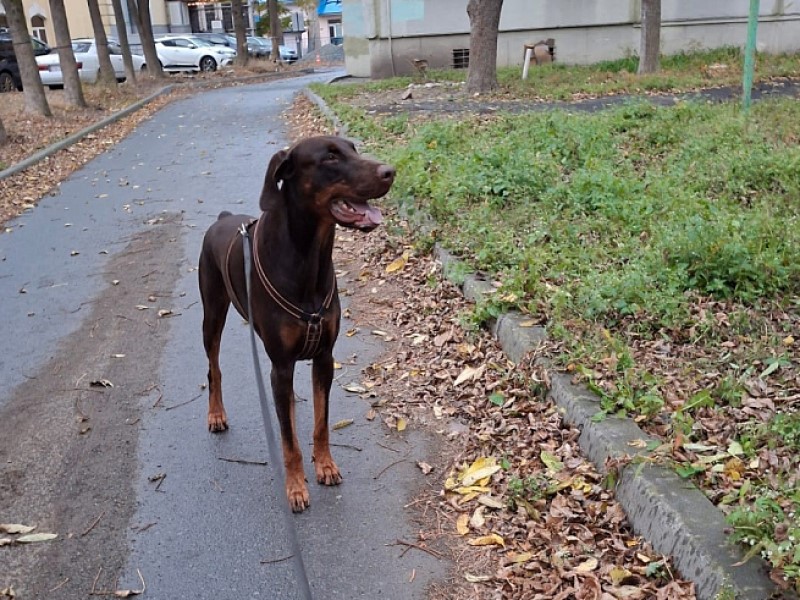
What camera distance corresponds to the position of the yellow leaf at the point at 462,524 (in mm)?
3608

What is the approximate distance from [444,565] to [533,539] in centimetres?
39

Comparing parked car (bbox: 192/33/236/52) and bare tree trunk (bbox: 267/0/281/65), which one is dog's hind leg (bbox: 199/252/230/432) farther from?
parked car (bbox: 192/33/236/52)

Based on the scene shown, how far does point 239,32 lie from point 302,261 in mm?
34288

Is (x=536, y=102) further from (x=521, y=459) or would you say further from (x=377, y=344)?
(x=521, y=459)

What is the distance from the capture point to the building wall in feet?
70.2

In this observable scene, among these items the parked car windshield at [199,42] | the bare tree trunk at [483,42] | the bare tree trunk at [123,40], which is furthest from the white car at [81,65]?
the bare tree trunk at [483,42]

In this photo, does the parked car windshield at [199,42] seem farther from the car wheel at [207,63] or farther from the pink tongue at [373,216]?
the pink tongue at [373,216]

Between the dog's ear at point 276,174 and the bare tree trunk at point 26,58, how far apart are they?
48.6 feet

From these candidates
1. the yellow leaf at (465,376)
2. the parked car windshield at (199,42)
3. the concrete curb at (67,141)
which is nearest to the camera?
the yellow leaf at (465,376)

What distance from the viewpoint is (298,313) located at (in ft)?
11.8

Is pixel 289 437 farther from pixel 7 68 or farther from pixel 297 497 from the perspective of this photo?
pixel 7 68

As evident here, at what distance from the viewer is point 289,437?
3.80 metres

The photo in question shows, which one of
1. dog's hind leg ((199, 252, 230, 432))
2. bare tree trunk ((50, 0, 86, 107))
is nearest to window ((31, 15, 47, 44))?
bare tree trunk ((50, 0, 86, 107))

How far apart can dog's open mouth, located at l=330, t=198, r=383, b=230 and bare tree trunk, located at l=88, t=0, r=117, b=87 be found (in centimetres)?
2424
